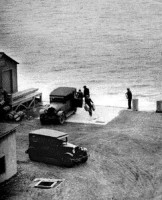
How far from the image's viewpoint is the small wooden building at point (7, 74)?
29617mm

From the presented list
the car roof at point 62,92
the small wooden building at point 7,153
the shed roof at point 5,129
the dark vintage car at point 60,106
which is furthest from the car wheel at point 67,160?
the car roof at point 62,92

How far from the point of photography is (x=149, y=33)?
114062mm

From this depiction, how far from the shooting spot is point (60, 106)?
1049 inches

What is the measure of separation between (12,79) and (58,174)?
14.1 meters

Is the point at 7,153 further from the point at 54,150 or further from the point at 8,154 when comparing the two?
the point at 54,150

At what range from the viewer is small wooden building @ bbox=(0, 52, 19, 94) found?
1166 inches

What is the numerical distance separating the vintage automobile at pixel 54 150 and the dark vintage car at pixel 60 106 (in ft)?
20.7

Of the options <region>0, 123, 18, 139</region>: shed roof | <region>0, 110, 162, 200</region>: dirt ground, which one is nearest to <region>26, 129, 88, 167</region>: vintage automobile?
<region>0, 110, 162, 200</region>: dirt ground

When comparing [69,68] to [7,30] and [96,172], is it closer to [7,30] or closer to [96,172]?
[96,172]

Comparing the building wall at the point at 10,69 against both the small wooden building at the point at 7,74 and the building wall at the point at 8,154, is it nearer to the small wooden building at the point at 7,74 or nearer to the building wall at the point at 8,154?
the small wooden building at the point at 7,74

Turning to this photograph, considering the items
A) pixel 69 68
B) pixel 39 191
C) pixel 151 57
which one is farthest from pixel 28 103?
pixel 151 57

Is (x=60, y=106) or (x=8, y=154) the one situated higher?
(x=60, y=106)

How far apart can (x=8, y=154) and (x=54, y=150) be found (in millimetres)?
2332

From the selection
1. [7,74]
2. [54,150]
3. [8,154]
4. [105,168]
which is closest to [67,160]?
[54,150]
